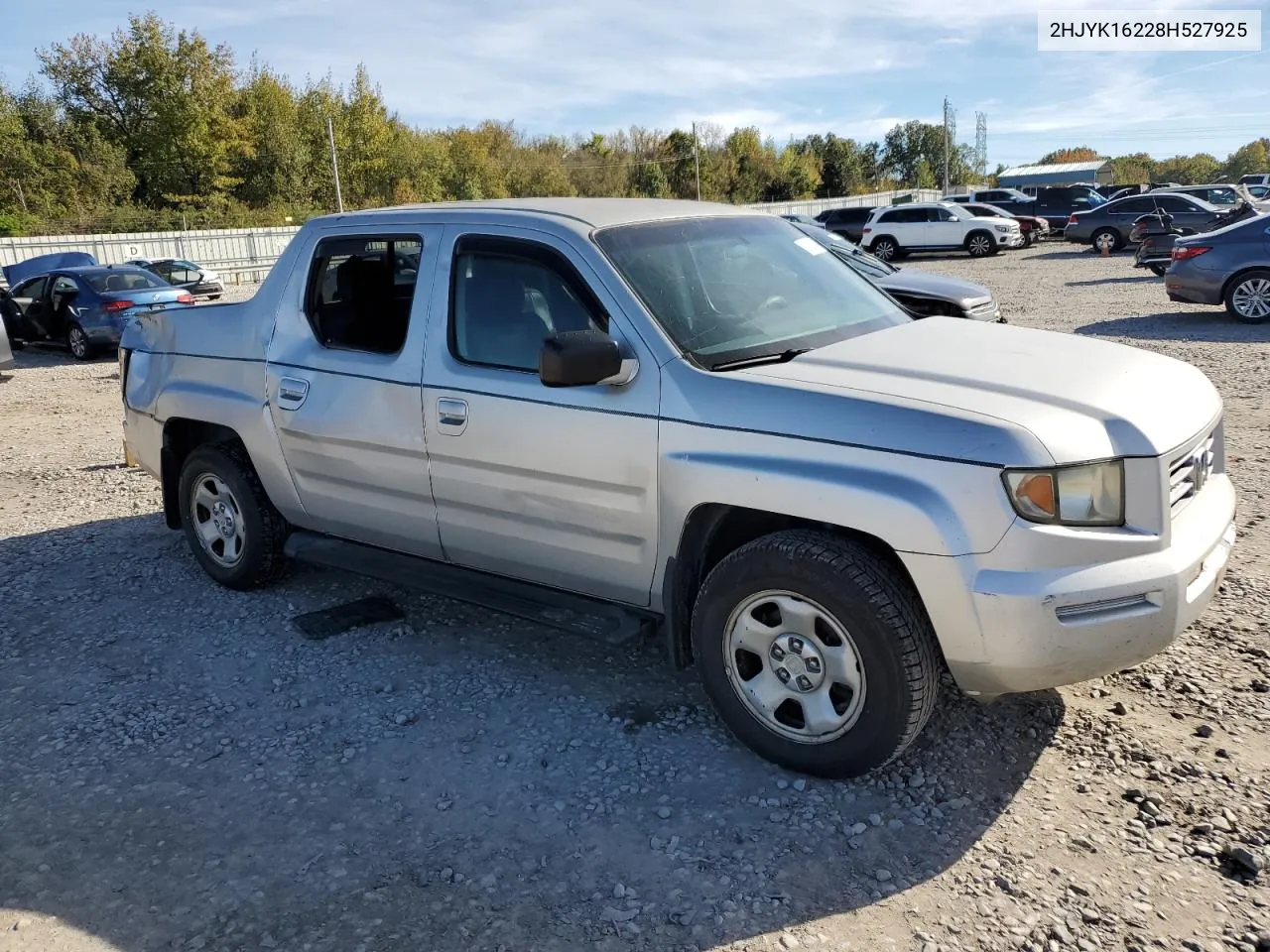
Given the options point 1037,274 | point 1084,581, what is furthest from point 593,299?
point 1037,274

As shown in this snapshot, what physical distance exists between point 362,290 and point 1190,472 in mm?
3506

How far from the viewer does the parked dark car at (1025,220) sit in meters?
31.4

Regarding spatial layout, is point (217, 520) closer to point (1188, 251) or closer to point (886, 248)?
point (1188, 251)

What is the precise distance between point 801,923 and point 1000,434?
1.47 metres

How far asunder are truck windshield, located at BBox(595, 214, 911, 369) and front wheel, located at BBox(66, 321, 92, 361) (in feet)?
47.3

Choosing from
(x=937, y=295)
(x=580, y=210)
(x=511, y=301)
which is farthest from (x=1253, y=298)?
(x=511, y=301)

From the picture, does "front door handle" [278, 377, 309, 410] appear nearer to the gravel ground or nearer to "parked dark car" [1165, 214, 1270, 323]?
the gravel ground

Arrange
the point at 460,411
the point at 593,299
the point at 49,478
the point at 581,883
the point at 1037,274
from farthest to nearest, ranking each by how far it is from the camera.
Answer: the point at 1037,274
the point at 49,478
the point at 460,411
the point at 593,299
the point at 581,883

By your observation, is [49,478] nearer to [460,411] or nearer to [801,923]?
[460,411]

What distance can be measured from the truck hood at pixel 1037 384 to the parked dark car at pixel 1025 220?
2970cm

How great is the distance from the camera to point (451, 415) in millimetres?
4070

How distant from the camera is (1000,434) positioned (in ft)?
9.56

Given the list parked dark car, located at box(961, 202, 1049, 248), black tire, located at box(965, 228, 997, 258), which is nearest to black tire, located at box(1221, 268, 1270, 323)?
black tire, located at box(965, 228, 997, 258)

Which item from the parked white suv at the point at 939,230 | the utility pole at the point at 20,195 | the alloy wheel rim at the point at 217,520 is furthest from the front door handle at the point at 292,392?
the utility pole at the point at 20,195
